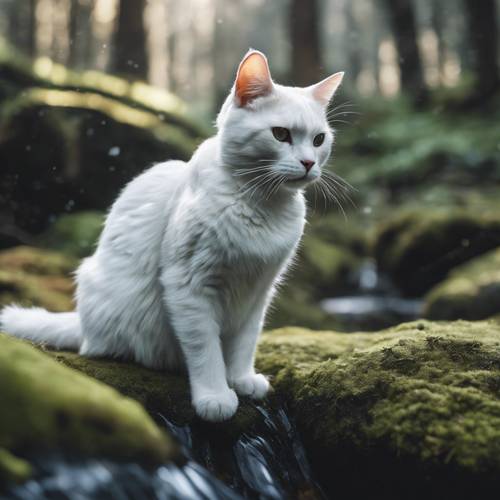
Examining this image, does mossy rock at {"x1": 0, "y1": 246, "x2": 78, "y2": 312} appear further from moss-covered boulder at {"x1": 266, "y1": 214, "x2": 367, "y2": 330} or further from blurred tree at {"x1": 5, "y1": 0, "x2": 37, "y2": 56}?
blurred tree at {"x1": 5, "y1": 0, "x2": 37, "y2": 56}

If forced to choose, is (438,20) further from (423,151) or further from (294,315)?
(294,315)

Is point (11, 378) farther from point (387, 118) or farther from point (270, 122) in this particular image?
point (387, 118)

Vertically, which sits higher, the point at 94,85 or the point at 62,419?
the point at 94,85

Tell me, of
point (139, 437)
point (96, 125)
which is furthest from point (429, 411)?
point (96, 125)

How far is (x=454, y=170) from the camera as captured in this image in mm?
11477

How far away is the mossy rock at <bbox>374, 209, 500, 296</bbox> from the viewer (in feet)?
23.4

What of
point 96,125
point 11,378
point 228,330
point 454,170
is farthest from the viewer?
point 454,170

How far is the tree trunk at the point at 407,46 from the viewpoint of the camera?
47.1ft

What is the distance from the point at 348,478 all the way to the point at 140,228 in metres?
1.62

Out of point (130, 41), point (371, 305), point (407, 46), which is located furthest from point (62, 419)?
point (407, 46)

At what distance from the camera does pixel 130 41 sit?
909cm

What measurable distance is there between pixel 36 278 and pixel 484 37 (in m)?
11.4

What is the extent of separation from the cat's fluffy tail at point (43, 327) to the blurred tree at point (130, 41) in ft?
22.2

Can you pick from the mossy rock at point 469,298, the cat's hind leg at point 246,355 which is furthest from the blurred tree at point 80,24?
the cat's hind leg at point 246,355
